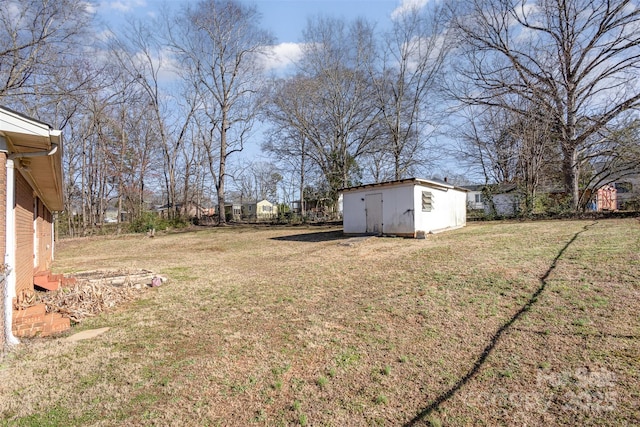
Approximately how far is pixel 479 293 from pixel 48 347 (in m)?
5.40

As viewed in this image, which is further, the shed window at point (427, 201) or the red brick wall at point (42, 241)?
the shed window at point (427, 201)

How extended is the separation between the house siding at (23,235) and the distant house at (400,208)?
33.1ft

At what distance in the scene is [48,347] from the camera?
3.52m

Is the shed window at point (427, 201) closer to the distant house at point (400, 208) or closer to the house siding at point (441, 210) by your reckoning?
the distant house at point (400, 208)

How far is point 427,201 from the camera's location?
12609 millimetres

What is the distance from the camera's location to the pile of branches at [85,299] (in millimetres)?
4551

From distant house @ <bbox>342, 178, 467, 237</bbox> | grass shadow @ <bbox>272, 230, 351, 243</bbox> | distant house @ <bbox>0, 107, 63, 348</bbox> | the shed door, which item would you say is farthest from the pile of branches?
the shed door

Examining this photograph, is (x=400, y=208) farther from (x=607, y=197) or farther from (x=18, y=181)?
(x=607, y=197)

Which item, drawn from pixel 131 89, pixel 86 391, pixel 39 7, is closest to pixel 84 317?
pixel 86 391

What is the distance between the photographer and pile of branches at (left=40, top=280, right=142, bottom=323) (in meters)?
4.55

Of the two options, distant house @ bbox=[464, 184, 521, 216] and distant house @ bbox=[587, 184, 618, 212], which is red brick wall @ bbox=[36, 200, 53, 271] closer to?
distant house @ bbox=[464, 184, 521, 216]

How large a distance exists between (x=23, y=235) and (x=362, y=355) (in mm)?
5500

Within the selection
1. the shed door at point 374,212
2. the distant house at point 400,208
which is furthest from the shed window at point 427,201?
the shed door at point 374,212

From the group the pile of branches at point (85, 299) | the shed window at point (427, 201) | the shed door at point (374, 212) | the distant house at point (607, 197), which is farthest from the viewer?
the distant house at point (607, 197)
